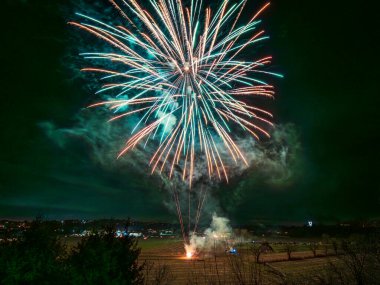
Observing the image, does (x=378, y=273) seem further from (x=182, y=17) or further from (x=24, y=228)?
(x=182, y=17)

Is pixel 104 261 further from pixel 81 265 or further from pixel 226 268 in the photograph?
pixel 226 268

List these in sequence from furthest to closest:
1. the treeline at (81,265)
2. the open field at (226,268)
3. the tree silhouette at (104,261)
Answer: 1. the open field at (226,268)
2. the treeline at (81,265)
3. the tree silhouette at (104,261)

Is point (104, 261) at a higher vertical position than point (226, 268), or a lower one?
higher

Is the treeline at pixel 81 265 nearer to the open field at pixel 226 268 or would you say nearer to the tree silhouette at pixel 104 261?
the tree silhouette at pixel 104 261

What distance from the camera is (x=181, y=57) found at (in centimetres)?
2220

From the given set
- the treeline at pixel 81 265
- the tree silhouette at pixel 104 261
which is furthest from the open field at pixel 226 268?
the treeline at pixel 81 265

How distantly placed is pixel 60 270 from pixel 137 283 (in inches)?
90.1

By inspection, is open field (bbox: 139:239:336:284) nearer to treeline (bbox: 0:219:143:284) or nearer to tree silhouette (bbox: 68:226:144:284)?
tree silhouette (bbox: 68:226:144:284)

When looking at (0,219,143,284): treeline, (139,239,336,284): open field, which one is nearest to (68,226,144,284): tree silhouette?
(0,219,143,284): treeline

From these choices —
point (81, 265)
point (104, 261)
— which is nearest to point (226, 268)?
point (81, 265)

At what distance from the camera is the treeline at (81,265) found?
9547 millimetres

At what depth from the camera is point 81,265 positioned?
1010 cm

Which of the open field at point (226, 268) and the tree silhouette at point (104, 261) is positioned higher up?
the tree silhouette at point (104, 261)

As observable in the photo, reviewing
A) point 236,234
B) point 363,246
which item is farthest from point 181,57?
point 236,234
